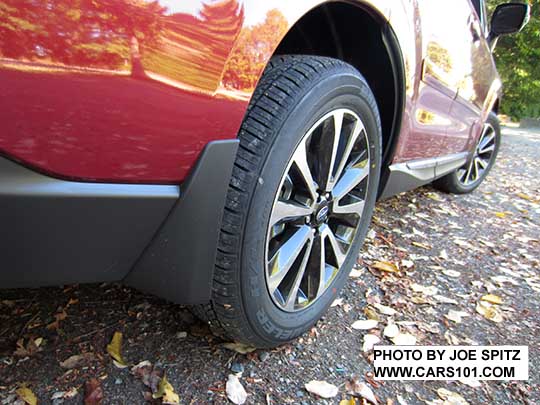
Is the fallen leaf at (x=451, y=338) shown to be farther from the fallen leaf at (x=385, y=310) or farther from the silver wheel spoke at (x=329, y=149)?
the silver wheel spoke at (x=329, y=149)

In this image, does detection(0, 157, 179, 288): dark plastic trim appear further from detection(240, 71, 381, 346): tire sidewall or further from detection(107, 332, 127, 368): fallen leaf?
detection(107, 332, 127, 368): fallen leaf

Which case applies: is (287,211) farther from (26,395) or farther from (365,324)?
(26,395)

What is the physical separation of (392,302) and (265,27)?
131cm

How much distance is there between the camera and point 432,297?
6.08 feet

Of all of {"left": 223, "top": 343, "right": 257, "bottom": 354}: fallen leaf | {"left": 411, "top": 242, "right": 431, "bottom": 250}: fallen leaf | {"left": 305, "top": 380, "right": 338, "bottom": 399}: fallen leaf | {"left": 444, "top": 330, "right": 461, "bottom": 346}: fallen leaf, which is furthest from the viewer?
{"left": 411, "top": 242, "right": 431, "bottom": 250}: fallen leaf

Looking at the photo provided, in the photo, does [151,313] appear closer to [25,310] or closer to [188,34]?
[25,310]

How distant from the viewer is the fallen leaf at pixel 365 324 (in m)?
1.56

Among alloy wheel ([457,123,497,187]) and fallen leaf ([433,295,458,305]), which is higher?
alloy wheel ([457,123,497,187])

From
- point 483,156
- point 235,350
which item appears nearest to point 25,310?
point 235,350

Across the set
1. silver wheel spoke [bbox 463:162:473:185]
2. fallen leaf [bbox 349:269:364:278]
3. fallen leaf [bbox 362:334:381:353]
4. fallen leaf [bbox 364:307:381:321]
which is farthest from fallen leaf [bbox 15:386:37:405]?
silver wheel spoke [bbox 463:162:473:185]

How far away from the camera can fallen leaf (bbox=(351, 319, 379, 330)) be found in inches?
61.6

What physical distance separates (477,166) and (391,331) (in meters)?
2.76

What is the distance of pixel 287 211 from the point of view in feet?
3.93

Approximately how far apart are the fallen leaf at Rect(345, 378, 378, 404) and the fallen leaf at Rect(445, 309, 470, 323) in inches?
24.7
